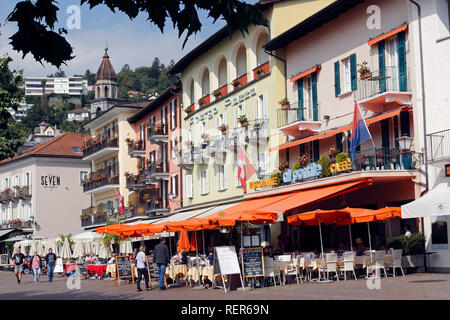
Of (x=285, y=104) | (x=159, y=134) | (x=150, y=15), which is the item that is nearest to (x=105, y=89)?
(x=159, y=134)

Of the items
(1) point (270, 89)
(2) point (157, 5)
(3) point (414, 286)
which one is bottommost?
(3) point (414, 286)

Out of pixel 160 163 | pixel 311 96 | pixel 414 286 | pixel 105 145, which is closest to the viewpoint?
pixel 414 286

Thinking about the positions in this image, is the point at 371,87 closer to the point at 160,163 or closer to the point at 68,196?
the point at 160,163

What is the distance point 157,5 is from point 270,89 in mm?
Answer: 31081

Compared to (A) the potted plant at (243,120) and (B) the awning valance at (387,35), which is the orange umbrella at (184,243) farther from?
(B) the awning valance at (387,35)

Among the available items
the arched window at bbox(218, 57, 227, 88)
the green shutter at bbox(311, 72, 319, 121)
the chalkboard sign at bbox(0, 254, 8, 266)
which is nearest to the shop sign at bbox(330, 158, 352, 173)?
the green shutter at bbox(311, 72, 319, 121)

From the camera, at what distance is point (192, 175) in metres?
49.2

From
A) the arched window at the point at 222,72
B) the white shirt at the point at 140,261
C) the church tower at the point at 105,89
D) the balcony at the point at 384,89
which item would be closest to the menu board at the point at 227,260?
the white shirt at the point at 140,261

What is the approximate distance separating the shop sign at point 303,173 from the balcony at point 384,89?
10.8 feet

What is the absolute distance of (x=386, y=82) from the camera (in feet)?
90.9

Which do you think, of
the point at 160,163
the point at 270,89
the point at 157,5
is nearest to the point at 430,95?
the point at 270,89

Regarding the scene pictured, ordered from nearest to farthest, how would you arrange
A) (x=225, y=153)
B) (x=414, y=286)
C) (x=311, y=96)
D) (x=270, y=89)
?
(x=414, y=286) < (x=311, y=96) < (x=270, y=89) < (x=225, y=153)

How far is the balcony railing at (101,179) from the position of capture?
214 ft
